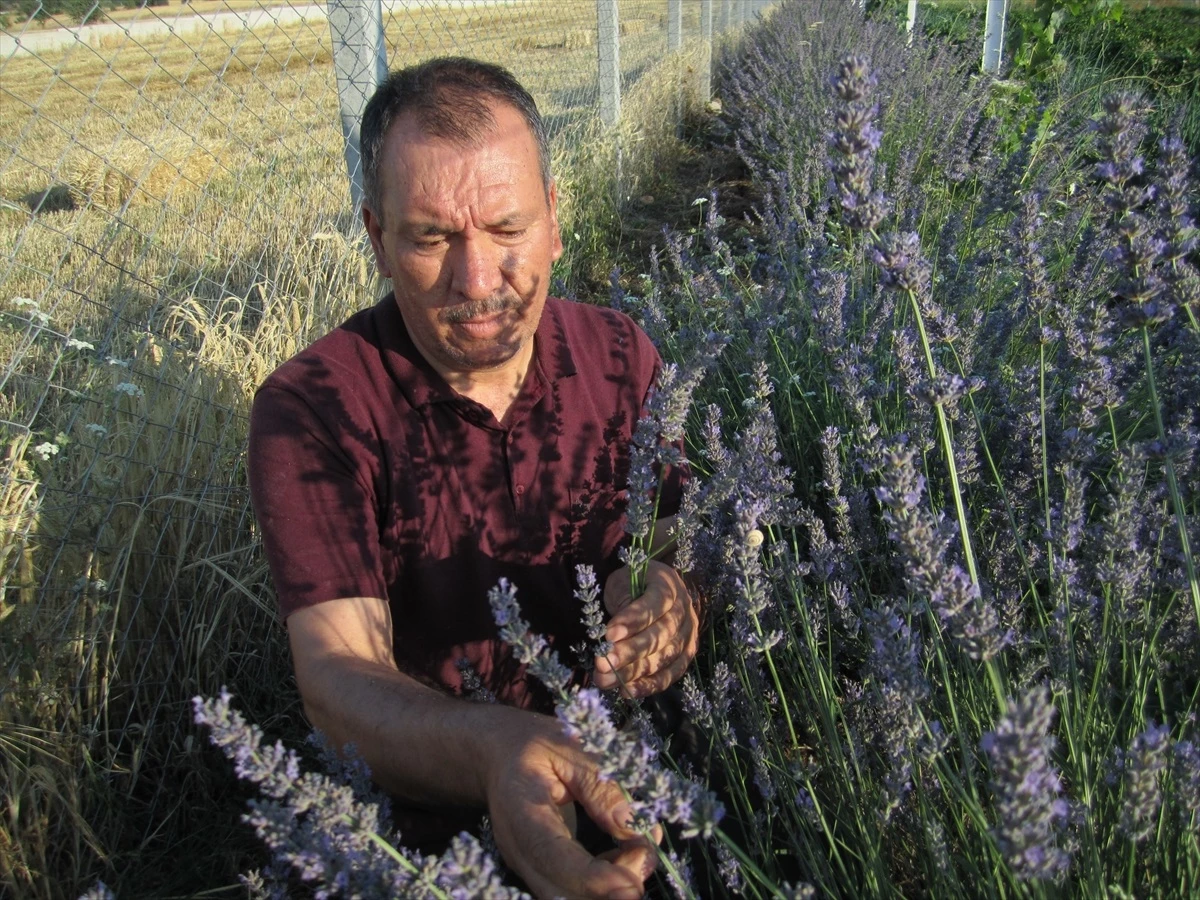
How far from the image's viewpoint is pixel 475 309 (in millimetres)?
1884

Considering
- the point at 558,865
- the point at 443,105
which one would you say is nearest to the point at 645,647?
the point at 558,865

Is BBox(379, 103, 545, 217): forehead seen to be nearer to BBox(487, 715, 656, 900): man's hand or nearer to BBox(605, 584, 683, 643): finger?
BBox(605, 584, 683, 643): finger

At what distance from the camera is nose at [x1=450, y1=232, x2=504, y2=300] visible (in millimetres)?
1855

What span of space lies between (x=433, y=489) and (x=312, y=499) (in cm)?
24

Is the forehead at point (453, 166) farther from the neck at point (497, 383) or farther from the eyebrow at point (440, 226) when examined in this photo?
the neck at point (497, 383)

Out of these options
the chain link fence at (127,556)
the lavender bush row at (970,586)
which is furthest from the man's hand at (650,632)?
the chain link fence at (127,556)

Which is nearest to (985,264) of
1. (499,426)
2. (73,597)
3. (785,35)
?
(499,426)

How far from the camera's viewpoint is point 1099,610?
1669 mm

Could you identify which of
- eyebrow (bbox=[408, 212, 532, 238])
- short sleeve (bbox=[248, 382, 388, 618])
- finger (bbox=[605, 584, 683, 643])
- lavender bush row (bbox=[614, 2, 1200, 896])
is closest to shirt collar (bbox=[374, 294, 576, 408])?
short sleeve (bbox=[248, 382, 388, 618])

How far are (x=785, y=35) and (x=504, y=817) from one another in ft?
30.1

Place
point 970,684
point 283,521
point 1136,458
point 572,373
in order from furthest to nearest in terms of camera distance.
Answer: point 572,373 → point 283,521 → point 970,684 → point 1136,458

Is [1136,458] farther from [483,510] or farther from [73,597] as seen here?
[73,597]

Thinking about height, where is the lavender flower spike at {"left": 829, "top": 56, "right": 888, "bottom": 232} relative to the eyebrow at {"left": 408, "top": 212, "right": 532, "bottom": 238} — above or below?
above

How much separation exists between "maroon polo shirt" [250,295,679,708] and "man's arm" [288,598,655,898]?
3.9 inches
